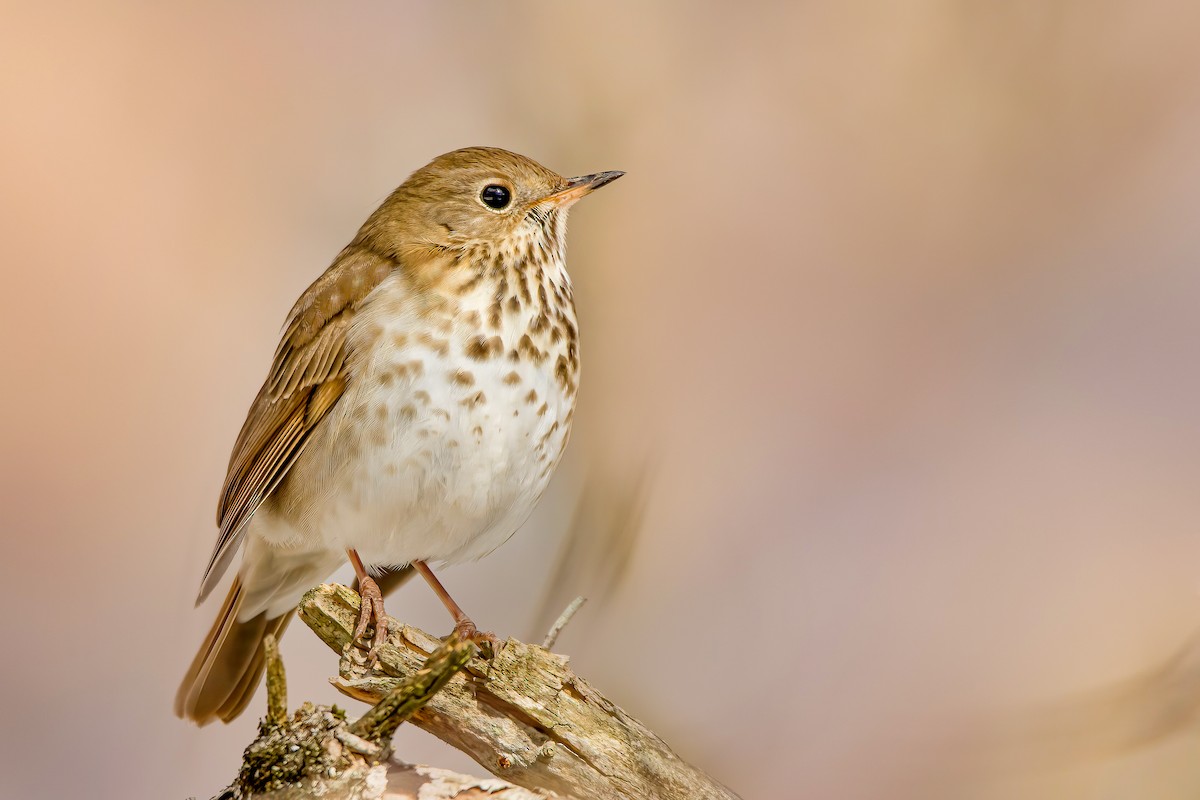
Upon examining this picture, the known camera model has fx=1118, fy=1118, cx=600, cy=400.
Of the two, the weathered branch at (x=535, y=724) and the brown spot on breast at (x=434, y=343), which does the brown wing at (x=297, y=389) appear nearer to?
the brown spot on breast at (x=434, y=343)

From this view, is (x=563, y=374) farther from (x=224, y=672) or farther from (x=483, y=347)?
(x=224, y=672)

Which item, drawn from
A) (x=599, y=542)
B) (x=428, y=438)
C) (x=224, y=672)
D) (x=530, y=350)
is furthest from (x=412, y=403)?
(x=599, y=542)

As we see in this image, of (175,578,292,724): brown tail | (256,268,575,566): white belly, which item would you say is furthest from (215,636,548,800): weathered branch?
(175,578,292,724): brown tail

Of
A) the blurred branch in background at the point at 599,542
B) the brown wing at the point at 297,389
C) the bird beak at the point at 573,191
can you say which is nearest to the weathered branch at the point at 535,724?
the brown wing at the point at 297,389

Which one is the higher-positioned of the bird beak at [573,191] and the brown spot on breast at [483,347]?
the bird beak at [573,191]

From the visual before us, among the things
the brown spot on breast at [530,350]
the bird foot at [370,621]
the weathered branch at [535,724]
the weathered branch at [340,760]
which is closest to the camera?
the weathered branch at [340,760]

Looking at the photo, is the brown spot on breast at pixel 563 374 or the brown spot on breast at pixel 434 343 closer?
the brown spot on breast at pixel 434 343

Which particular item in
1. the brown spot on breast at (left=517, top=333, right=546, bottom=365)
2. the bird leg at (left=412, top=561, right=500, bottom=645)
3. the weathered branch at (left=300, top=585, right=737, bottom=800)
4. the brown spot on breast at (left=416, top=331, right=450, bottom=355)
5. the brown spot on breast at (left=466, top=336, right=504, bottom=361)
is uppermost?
the brown spot on breast at (left=517, top=333, right=546, bottom=365)

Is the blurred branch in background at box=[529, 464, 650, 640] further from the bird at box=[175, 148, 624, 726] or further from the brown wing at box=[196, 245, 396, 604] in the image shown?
the brown wing at box=[196, 245, 396, 604]
